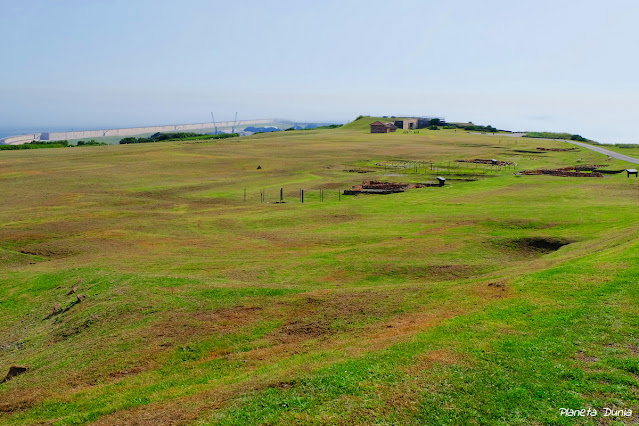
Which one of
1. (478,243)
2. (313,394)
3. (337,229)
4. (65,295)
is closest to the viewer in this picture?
(313,394)

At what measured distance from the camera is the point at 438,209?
49875 millimetres

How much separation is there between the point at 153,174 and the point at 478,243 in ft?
202

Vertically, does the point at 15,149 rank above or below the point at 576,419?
above

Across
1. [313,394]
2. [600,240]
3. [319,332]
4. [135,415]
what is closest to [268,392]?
[313,394]

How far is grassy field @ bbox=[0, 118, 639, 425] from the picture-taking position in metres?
13.0

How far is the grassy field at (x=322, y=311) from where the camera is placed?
13.0 metres

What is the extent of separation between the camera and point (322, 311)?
21297 millimetres

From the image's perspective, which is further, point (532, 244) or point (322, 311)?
point (532, 244)

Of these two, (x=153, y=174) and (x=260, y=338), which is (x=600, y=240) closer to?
(x=260, y=338)

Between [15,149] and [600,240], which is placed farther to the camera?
[15,149]

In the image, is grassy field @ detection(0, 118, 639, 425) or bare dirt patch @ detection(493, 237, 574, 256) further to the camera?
bare dirt patch @ detection(493, 237, 574, 256)

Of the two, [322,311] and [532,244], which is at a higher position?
[532,244]

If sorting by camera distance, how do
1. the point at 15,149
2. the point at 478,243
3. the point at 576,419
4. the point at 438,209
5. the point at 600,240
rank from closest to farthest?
the point at 576,419 → the point at 600,240 → the point at 478,243 → the point at 438,209 → the point at 15,149

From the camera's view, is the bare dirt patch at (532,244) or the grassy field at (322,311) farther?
the bare dirt patch at (532,244)
